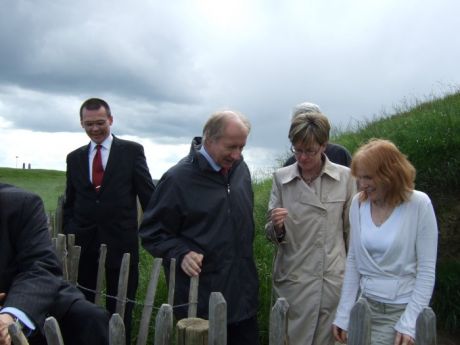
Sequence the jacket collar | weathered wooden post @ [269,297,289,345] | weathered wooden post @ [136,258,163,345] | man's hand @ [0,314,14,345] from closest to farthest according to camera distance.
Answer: weathered wooden post @ [269,297,289,345] < man's hand @ [0,314,14,345] < the jacket collar < weathered wooden post @ [136,258,163,345]

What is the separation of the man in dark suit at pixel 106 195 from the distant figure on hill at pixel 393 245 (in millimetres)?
2579

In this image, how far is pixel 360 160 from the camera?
295 centimetres

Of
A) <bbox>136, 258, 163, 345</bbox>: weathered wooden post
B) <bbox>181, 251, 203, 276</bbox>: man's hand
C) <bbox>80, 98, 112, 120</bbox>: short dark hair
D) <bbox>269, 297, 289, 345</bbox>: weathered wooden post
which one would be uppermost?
<bbox>80, 98, 112, 120</bbox>: short dark hair

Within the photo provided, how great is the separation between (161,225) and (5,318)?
1034 millimetres

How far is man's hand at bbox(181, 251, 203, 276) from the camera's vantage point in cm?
327

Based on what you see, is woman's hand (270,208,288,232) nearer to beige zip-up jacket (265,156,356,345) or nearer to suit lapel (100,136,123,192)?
beige zip-up jacket (265,156,356,345)

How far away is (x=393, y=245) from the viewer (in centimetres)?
287

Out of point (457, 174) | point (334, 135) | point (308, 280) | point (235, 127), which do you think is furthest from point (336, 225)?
point (334, 135)

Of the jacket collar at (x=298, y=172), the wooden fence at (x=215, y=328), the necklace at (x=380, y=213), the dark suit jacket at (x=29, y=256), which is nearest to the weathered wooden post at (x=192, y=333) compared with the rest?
the wooden fence at (x=215, y=328)

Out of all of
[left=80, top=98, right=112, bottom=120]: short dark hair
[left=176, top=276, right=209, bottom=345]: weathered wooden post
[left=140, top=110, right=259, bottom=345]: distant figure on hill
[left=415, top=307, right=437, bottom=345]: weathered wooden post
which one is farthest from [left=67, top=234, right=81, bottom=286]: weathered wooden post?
[left=415, top=307, right=437, bottom=345]: weathered wooden post

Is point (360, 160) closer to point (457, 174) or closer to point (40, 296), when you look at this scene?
point (40, 296)

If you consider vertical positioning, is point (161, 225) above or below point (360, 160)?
below

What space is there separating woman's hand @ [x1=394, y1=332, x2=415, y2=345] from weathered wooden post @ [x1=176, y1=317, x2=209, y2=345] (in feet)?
2.94

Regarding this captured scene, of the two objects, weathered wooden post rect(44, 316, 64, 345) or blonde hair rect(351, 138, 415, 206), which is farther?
blonde hair rect(351, 138, 415, 206)
